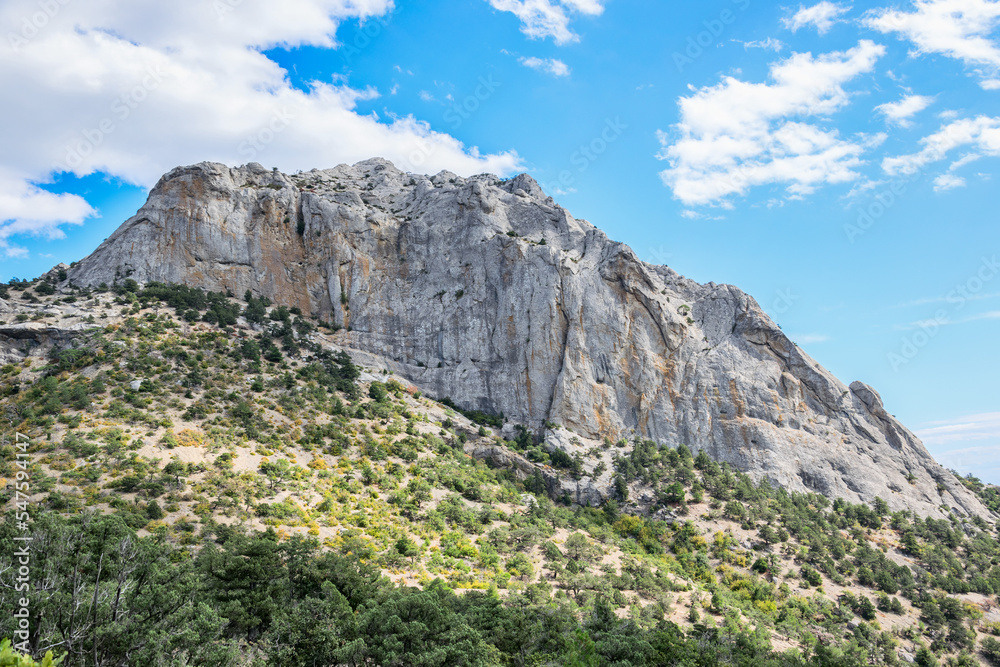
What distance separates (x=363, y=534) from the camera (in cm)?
3925

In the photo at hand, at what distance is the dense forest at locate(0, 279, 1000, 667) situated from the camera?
22922mm

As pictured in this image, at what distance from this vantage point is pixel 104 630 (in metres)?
18.6

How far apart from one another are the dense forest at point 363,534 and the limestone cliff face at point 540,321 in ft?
14.3

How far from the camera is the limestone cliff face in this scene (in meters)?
67.3

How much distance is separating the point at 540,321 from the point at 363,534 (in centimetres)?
4066

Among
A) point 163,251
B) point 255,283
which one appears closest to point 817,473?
point 255,283

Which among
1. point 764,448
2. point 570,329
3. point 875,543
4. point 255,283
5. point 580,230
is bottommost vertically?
point 875,543

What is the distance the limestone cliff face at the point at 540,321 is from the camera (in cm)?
6731

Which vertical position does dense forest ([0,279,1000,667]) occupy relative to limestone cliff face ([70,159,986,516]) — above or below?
below

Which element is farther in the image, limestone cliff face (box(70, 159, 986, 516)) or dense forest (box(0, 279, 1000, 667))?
limestone cliff face (box(70, 159, 986, 516))

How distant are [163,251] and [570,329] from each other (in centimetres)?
5742

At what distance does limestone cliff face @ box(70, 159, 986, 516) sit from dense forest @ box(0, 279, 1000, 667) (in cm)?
437

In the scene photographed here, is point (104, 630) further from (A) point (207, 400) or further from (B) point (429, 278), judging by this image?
(B) point (429, 278)

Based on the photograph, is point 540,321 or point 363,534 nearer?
point 363,534
